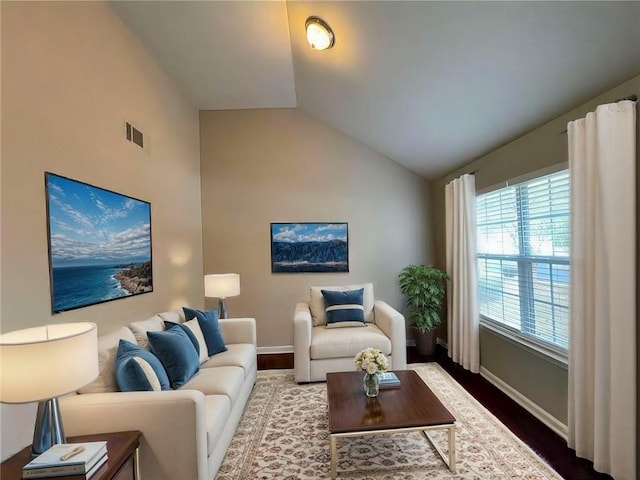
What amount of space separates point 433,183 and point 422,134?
1343 millimetres

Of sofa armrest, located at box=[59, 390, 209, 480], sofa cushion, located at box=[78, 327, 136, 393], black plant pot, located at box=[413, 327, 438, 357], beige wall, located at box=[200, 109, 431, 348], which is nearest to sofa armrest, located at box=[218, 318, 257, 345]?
beige wall, located at box=[200, 109, 431, 348]

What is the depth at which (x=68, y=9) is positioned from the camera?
213 cm

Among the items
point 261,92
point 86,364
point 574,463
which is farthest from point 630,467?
point 261,92

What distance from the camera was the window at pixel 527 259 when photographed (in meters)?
2.51

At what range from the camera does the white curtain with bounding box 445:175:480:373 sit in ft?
11.9

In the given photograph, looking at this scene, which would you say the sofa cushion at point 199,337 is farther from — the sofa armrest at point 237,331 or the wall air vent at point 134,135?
the wall air vent at point 134,135

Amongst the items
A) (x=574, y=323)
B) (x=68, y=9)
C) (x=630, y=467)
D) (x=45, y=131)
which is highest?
(x=68, y=9)

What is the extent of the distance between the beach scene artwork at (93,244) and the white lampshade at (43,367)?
0.65 meters

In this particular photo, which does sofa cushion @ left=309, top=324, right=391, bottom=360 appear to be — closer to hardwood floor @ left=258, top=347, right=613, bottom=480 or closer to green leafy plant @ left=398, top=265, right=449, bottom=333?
hardwood floor @ left=258, top=347, right=613, bottom=480

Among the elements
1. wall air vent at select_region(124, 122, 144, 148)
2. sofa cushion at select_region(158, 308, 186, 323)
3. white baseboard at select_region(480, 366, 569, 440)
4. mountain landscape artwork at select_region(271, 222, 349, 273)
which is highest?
wall air vent at select_region(124, 122, 144, 148)

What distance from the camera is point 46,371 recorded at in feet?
4.36

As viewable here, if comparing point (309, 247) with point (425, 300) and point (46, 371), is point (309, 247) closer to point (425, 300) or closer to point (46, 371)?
point (425, 300)

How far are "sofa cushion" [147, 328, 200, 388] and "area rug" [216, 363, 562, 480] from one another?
2.10 feet

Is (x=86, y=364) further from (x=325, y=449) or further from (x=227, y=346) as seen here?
(x=227, y=346)
